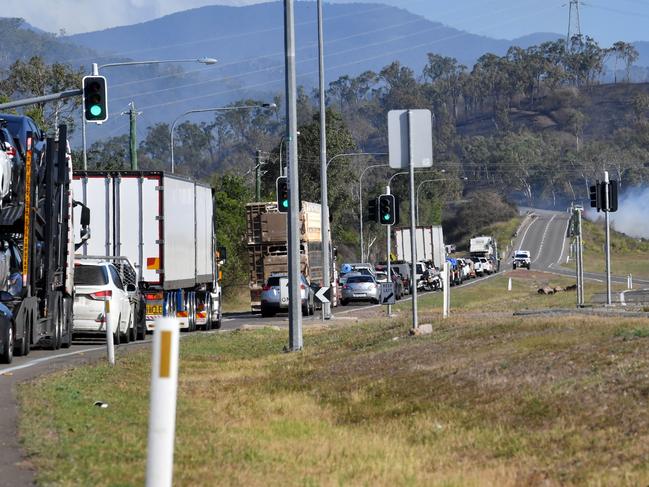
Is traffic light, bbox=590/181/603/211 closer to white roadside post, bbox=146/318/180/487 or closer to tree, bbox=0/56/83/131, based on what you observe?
tree, bbox=0/56/83/131

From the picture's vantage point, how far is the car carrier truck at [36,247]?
24.1 metres

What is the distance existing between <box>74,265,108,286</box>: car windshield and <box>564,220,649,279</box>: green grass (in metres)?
91.0

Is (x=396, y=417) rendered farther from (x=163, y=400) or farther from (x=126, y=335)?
(x=126, y=335)

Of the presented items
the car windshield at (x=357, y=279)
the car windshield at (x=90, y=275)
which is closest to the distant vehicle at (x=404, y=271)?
the car windshield at (x=357, y=279)

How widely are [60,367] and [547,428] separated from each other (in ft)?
35.7

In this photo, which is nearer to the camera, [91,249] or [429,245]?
[91,249]

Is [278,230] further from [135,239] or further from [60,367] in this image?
[60,367]

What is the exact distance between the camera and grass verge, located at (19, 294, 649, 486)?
11016mm

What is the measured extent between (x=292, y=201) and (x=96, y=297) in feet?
18.6

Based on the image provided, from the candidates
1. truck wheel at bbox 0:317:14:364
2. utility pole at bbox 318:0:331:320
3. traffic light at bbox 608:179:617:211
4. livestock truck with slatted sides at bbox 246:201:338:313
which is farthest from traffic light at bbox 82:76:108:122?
livestock truck with slatted sides at bbox 246:201:338:313

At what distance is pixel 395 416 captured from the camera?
15.2 metres

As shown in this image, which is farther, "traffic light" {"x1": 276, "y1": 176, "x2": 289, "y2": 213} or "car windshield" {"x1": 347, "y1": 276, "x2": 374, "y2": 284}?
"car windshield" {"x1": 347, "y1": 276, "x2": 374, "y2": 284}

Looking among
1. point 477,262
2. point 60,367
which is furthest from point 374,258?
point 60,367

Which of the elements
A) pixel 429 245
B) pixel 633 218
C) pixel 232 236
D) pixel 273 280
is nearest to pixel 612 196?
pixel 273 280
